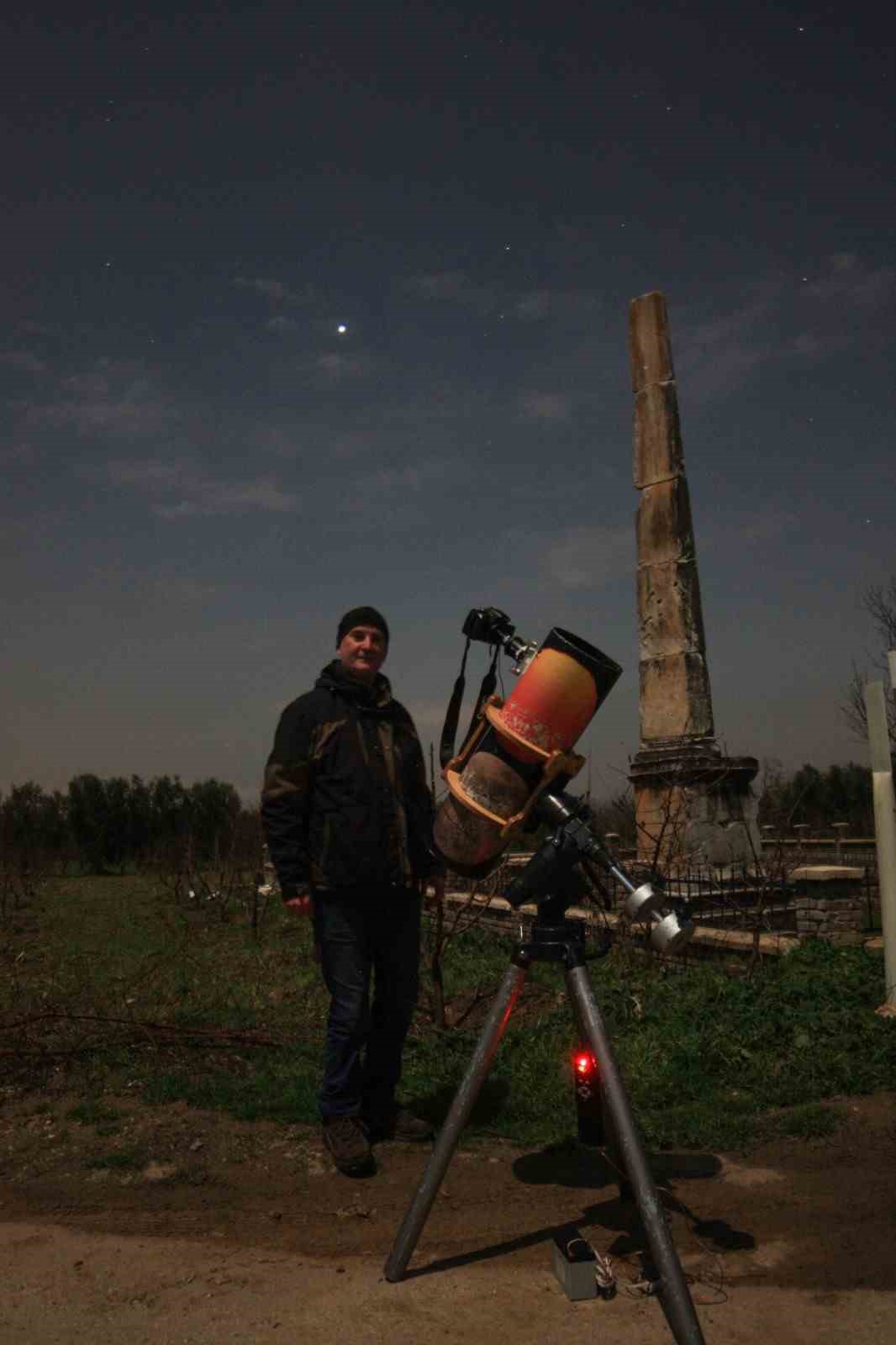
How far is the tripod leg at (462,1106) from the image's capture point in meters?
2.87

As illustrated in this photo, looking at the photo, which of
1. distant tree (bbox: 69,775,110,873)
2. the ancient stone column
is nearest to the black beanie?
the ancient stone column

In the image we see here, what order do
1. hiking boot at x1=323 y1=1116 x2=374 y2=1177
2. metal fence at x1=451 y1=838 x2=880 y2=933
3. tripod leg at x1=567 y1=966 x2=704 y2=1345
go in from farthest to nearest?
metal fence at x1=451 y1=838 x2=880 y2=933, hiking boot at x1=323 y1=1116 x2=374 y2=1177, tripod leg at x1=567 y1=966 x2=704 y2=1345

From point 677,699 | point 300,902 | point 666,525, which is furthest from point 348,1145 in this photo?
point 666,525

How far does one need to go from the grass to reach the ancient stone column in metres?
3.24

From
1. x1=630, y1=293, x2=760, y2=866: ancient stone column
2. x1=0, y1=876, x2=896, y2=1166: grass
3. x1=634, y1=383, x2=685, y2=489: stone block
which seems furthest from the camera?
x1=634, y1=383, x2=685, y2=489: stone block

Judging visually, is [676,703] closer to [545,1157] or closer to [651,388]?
[651,388]

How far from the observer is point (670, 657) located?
11203 mm

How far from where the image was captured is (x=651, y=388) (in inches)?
458

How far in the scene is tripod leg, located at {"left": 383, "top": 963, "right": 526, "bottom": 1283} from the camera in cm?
287

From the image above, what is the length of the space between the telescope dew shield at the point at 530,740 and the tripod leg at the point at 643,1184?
1.74 ft

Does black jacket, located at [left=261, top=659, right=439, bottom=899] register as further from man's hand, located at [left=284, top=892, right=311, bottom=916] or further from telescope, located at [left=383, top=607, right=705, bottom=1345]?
telescope, located at [left=383, top=607, right=705, bottom=1345]

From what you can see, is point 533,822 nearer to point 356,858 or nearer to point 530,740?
point 530,740

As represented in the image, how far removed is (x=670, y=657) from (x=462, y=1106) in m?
8.78

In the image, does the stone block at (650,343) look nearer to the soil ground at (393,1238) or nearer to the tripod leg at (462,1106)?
the soil ground at (393,1238)
